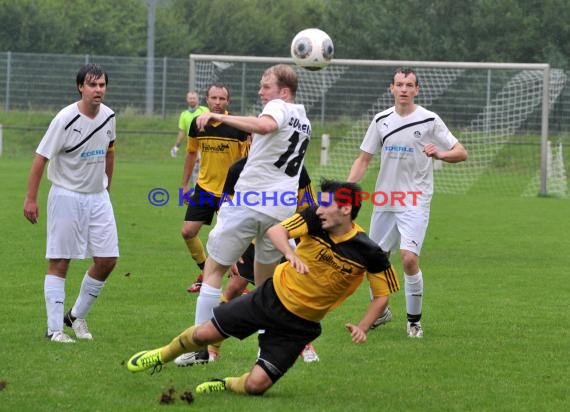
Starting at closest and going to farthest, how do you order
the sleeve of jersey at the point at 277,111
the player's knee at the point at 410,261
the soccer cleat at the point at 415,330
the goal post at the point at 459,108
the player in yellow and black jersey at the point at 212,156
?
the sleeve of jersey at the point at 277,111 → the soccer cleat at the point at 415,330 → the player's knee at the point at 410,261 → the player in yellow and black jersey at the point at 212,156 → the goal post at the point at 459,108

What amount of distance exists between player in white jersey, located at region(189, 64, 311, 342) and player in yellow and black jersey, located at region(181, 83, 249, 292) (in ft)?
11.6

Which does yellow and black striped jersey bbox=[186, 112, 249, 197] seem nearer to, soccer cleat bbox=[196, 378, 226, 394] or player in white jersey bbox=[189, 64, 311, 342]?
player in white jersey bbox=[189, 64, 311, 342]

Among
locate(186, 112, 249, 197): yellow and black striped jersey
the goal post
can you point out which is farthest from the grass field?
the goal post

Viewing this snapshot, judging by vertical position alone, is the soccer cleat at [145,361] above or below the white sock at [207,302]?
below

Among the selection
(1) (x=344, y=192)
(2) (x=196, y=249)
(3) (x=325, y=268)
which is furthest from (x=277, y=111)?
(2) (x=196, y=249)

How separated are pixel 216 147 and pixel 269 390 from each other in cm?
463

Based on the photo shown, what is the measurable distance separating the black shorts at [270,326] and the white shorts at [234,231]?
807mm

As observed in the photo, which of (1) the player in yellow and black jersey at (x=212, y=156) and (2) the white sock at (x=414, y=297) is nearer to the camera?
(2) the white sock at (x=414, y=297)

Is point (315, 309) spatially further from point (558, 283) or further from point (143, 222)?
point (143, 222)

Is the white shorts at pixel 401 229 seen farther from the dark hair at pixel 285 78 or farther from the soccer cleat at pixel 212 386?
the soccer cleat at pixel 212 386

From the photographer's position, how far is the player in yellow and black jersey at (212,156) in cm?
1130

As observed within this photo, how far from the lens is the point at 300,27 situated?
64.6 metres

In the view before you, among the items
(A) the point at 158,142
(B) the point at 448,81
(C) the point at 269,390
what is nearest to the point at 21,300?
(C) the point at 269,390

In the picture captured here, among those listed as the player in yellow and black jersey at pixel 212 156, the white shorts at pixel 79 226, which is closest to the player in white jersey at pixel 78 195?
the white shorts at pixel 79 226
